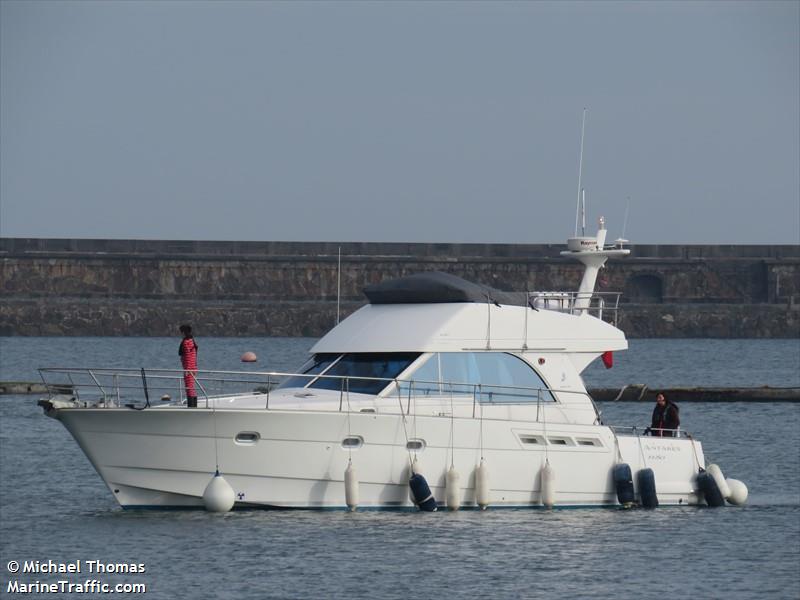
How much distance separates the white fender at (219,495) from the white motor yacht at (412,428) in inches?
0.7

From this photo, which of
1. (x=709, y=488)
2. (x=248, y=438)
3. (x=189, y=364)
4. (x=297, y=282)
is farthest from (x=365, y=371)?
(x=297, y=282)

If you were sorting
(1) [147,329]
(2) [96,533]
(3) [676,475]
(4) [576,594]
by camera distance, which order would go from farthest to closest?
(1) [147,329], (3) [676,475], (2) [96,533], (4) [576,594]

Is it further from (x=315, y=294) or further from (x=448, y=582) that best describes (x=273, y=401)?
(x=315, y=294)

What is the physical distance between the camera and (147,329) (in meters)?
86.7

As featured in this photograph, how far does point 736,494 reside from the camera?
2289cm

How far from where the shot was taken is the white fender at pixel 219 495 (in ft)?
64.0

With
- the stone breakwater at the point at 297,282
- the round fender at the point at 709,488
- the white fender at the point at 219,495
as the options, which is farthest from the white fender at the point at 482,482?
the stone breakwater at the point at 297,282

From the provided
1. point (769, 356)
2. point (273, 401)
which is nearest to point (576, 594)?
point (273, 401)

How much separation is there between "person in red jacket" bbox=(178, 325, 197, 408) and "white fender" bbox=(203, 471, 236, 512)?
0.94 metres

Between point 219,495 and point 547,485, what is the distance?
4107mm

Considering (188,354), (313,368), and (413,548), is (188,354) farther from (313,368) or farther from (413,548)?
(413,548)

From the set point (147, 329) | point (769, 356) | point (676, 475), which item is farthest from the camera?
point (147, 329)

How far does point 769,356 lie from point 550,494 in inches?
2177

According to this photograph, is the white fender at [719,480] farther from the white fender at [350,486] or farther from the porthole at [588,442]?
the white fender at [350,486]
